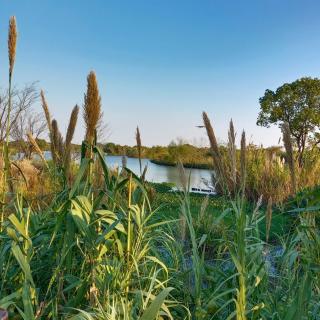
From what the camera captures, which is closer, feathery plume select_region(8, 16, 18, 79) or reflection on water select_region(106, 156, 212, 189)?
feathery plume select_region(8, 16, 18, 79)

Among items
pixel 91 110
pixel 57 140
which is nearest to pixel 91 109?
pixel 91 110

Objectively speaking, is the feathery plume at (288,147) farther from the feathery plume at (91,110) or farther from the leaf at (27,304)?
the leaf at (27,304)

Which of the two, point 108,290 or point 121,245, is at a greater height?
point 121,245

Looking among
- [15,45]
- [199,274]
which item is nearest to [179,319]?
[199,274]

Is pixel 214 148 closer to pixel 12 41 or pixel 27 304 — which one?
pixel 27 304

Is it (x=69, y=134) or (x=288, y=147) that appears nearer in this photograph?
(x=288, y=147)

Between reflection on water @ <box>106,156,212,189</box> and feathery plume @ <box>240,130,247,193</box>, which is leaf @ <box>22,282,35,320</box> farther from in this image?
feathery plume @ <box>240,130,247,193</box>

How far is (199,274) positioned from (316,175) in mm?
6888

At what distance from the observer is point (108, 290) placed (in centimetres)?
146

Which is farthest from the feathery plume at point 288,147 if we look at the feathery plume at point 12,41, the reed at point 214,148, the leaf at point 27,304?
the feathery plume at point 12,41

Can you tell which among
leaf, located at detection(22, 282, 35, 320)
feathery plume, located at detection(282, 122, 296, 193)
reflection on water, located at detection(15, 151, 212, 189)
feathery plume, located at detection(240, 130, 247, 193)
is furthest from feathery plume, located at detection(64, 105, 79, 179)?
feathery plume, located at detection(282, 122, 296, 193)

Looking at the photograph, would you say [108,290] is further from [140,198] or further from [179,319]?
[140,198]

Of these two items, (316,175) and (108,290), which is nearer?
(108,290)

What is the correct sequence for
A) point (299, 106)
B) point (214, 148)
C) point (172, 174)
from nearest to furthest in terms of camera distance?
point (214, 148)
point (172, 174)
point (299, 106)
